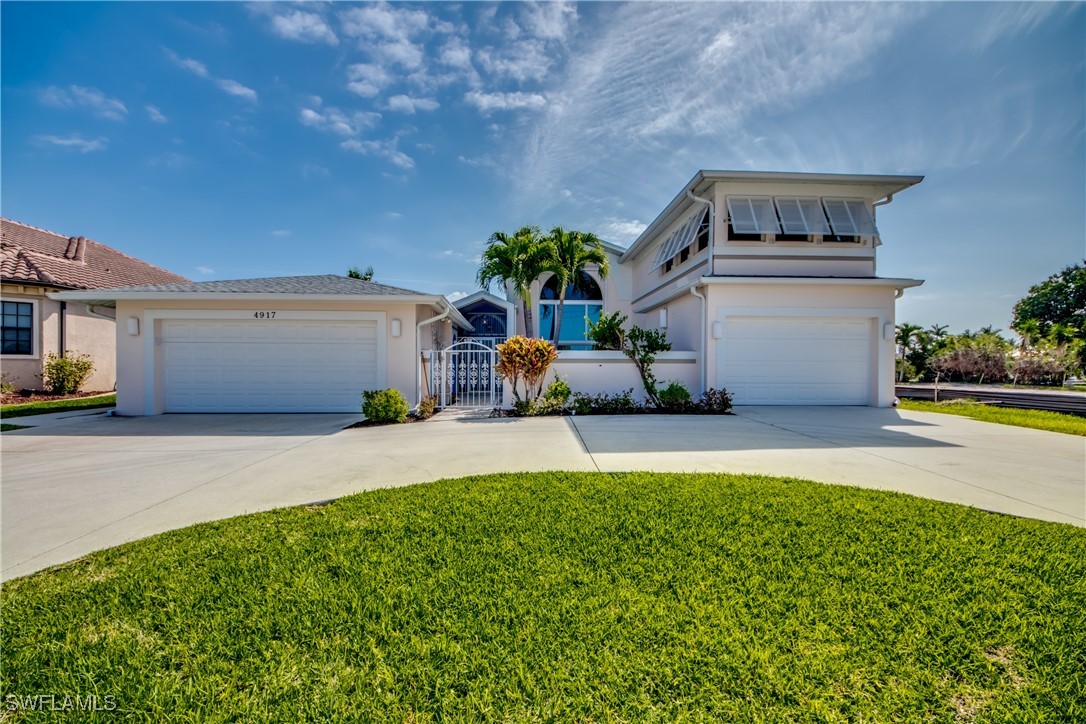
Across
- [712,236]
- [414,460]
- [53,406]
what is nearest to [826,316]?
[712,236]

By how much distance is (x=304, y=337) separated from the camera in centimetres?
1052

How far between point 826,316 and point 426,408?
35.6 feet

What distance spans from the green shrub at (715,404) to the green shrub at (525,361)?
3932mm

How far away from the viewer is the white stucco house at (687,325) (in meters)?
10.3

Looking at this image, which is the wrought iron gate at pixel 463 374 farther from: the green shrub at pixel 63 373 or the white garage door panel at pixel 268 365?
the green shrub at pixel 63 373

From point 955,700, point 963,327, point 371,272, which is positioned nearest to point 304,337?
point 955,700

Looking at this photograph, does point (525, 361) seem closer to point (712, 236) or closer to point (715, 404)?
point (715, 404)

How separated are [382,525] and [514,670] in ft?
6.34

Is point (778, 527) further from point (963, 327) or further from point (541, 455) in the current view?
point (963, 327)

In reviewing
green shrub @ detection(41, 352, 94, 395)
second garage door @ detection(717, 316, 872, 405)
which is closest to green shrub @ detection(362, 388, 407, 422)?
second garage door @ detection(717, 316, 872, 405)

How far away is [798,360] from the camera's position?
11.4 m

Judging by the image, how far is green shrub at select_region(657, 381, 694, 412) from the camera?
10.3 metres

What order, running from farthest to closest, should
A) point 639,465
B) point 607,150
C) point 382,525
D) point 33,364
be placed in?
point 33,364 → point 607,150 → point 639,465 → point 382,525

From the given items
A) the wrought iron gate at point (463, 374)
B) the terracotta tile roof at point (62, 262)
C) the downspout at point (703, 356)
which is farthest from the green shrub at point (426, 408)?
the terracotta tile roof at point (62, 262)
